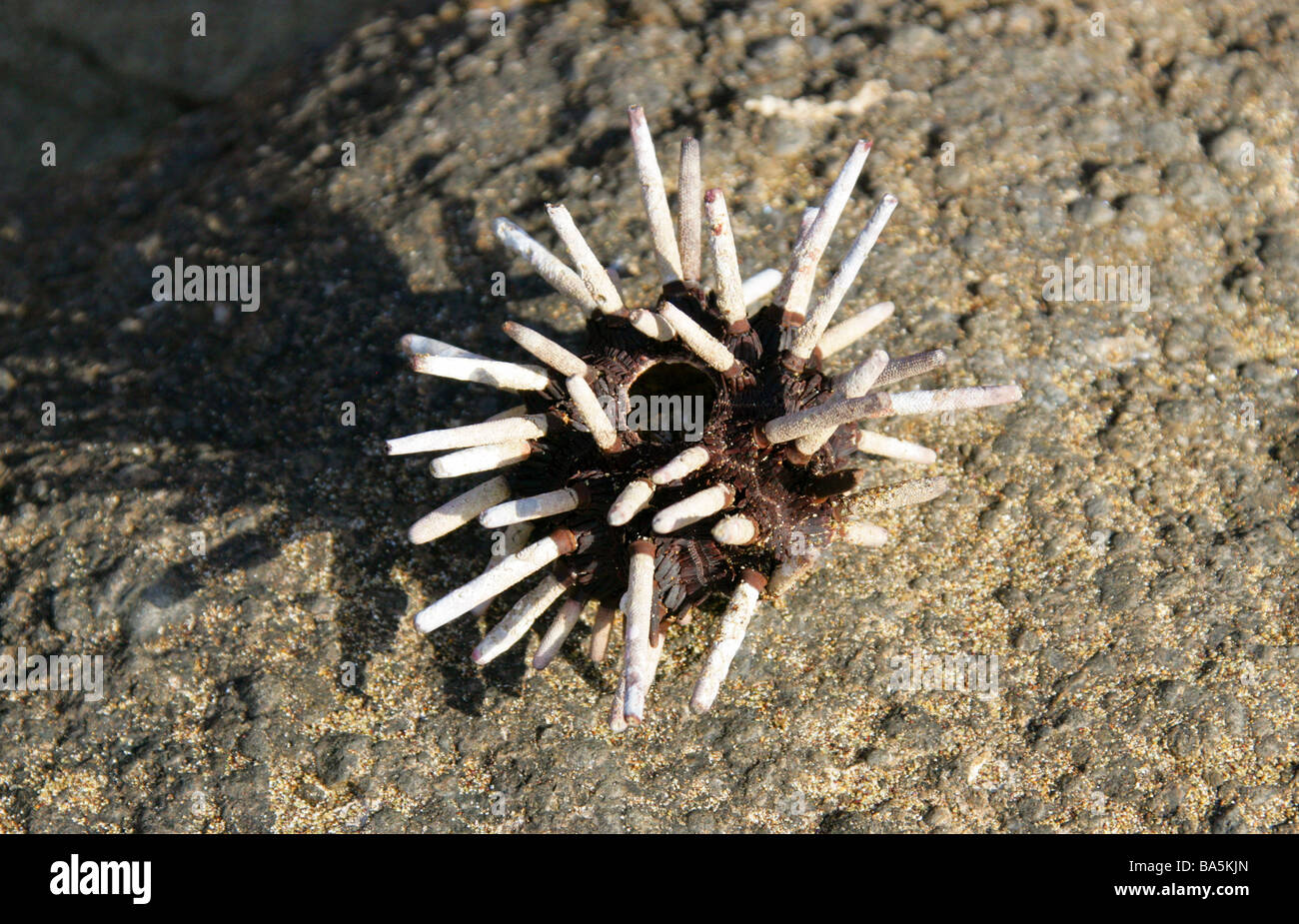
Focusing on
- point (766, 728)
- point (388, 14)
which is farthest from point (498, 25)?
point (766, 728)

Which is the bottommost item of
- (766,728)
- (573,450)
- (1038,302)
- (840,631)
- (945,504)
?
(766,728)

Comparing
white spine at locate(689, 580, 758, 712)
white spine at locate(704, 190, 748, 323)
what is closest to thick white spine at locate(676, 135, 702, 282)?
white spine at locate(704, 190, 748, 323)

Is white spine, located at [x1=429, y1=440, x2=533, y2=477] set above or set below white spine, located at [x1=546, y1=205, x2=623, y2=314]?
below

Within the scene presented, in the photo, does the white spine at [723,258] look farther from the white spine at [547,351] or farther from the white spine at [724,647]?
the white spine at [724,647]

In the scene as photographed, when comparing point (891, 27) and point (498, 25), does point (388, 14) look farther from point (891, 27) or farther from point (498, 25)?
point (891, 27)

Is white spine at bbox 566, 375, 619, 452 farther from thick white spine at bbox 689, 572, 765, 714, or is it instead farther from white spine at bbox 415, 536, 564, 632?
thick white spine at bbox 689, 572, 765, 714

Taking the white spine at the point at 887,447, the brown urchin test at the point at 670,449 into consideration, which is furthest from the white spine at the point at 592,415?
the white spine at the point at 887,447
